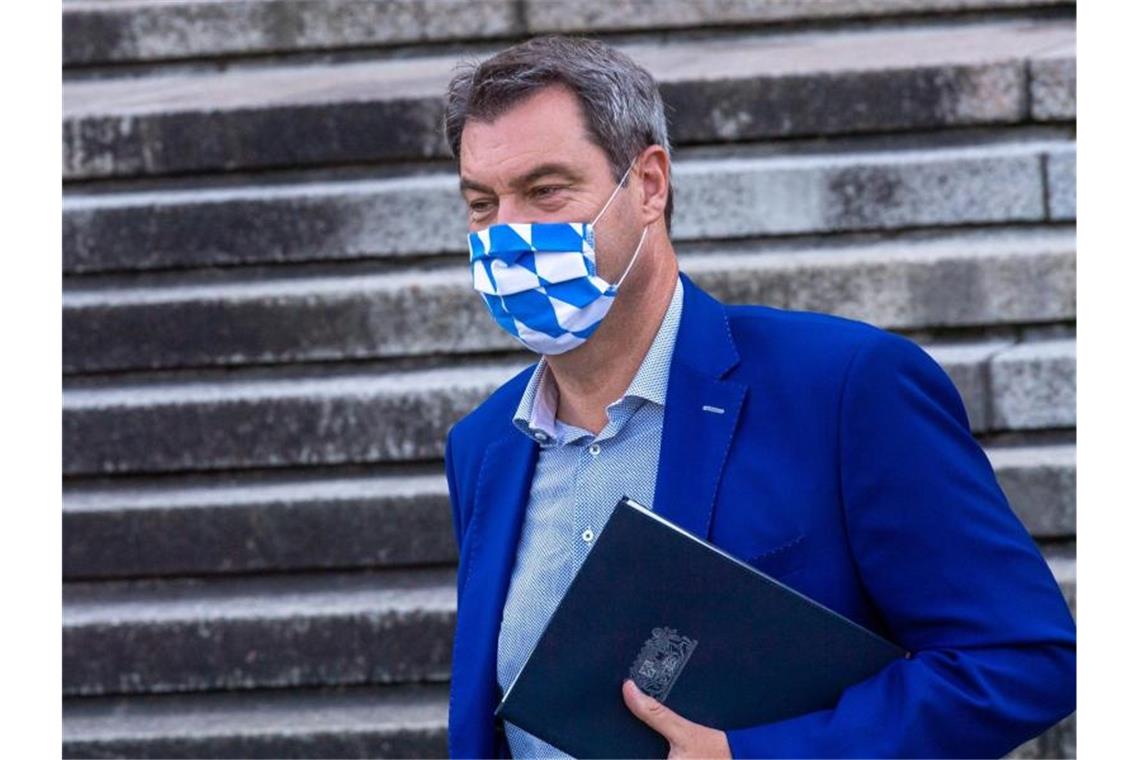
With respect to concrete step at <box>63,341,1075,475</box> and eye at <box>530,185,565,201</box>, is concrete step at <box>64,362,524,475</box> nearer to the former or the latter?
concrete step at <box>63,341,1075,475</box>

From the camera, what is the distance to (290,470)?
5.04 metres

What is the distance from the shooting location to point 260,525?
16.2 feet

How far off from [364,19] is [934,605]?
13.0ft

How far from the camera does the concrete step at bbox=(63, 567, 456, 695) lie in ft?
15.6

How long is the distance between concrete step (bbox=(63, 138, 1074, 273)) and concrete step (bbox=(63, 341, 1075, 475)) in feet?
1.24

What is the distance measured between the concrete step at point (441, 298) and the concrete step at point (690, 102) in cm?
36

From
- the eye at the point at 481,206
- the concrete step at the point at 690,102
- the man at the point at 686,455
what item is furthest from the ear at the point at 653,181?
the concrete step at the point at 690,102

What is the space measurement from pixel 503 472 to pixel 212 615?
2399mm

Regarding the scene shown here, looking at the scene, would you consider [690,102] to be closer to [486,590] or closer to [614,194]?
[614,194]

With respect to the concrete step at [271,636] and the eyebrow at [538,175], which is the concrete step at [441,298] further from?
the eyebrow at [538,175]

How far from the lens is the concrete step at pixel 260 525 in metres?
4.87

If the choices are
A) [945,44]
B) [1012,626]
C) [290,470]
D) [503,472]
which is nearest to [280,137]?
[290,470]

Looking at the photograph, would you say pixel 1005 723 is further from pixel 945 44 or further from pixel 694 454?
pixel 945 44

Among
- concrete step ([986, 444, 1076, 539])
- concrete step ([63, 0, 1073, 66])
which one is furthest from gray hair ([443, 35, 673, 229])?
concrete step ([63, 0, 1073, 66])
